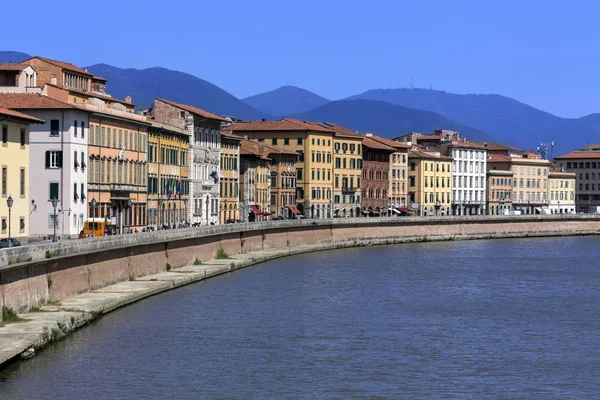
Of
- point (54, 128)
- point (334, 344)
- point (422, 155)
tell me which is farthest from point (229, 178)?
point (334, 344)

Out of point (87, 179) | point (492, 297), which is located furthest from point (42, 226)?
point (492, 297)

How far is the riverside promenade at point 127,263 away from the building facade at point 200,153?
1159 centimetres

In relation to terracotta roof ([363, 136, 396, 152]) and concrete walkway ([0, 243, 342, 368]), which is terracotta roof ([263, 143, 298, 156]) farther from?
concrete walkway ([0, 243, 342, 368])

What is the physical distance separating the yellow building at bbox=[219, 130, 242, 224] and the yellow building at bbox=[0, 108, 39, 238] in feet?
173

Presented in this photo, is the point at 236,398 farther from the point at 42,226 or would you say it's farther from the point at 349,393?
the point at 42,226

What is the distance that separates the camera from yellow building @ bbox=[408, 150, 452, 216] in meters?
182

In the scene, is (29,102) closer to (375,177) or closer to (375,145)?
(375,145)

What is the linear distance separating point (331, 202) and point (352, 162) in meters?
7.59

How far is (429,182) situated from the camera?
18412 centimetres

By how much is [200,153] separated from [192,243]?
130 feet

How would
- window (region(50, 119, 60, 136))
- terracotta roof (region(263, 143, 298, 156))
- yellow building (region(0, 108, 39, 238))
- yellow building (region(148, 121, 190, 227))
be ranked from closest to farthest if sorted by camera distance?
1. yellow building (region(0, 108, 39, 238))
2. window (region(50, 119, 60, 136))
3. yellow building (region(148, 121, 190, 227))
4. terracotta roof (region(263, 143, 298, 156))

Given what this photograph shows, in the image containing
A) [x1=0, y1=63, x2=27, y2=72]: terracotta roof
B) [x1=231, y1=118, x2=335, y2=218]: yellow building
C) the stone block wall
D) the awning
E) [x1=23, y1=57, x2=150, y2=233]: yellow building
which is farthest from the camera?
[x1=231, y1=118, x2=335, y2=218]: yellow building

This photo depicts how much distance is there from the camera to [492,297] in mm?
67938

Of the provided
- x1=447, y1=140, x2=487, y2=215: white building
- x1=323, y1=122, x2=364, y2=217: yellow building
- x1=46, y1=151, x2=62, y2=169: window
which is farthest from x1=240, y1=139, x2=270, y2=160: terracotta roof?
x1=447, y1=140, x2=487, y2=215: white building
